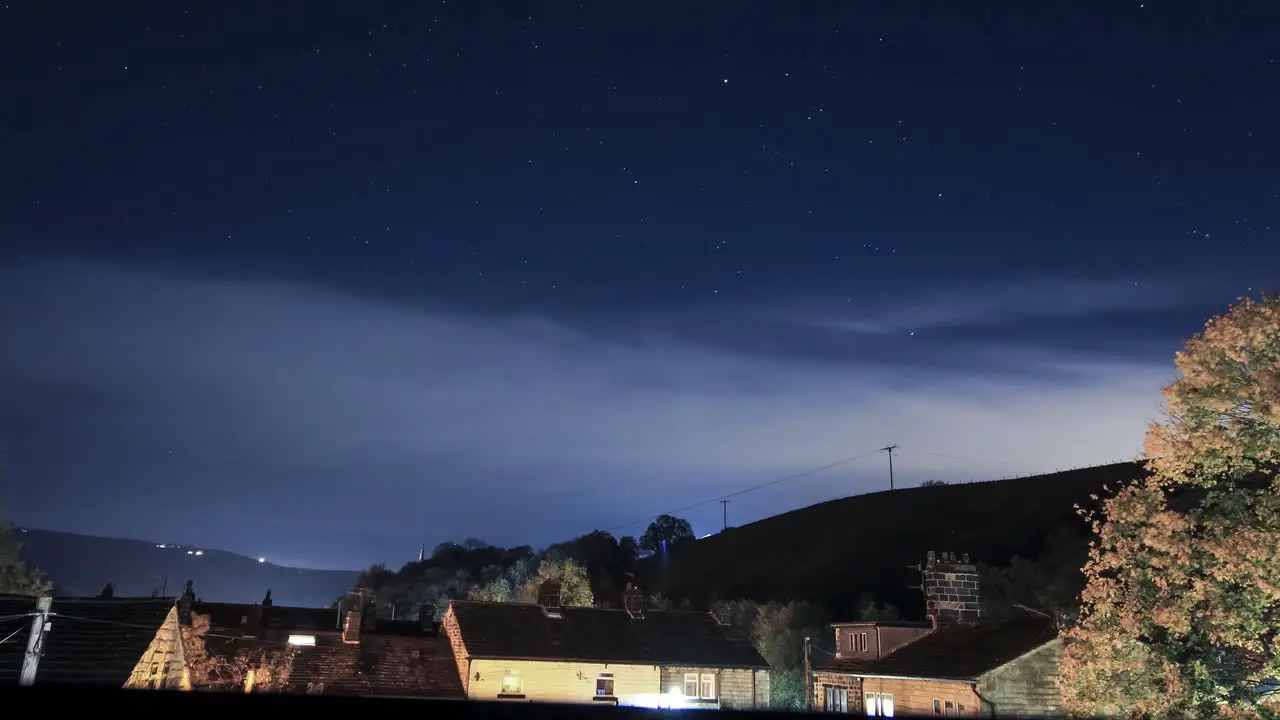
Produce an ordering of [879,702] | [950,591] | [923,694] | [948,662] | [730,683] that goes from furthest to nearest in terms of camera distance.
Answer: [730,683], [950,591], [879,702], [923,694], [948,662]

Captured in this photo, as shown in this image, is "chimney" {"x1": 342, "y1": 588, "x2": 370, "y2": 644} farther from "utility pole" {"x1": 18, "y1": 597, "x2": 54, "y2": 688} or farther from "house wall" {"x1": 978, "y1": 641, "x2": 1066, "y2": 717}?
"house wall" {"x1": 978, "y1": 641, "x2": 1066, "y2": 717}

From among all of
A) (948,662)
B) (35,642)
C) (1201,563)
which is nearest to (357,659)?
(35,642)

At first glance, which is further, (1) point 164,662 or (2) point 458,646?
(2) point 458,646

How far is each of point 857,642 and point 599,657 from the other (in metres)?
13.9

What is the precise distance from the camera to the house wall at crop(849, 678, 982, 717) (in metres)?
34.8

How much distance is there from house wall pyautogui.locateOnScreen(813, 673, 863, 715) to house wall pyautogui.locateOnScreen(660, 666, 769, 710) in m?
3.23

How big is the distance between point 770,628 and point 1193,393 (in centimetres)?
6211

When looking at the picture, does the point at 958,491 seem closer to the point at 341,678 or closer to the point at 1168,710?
Result: the point at 341,678

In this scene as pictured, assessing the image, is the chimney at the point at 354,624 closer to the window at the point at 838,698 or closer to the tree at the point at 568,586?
the window at the point at 838,698

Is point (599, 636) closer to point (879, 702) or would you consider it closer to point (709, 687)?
point (709, 687)

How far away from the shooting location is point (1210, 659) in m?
21.1

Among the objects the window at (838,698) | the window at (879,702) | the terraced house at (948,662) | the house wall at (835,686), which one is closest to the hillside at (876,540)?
the house wall at (835,686)

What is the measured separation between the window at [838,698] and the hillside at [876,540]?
7969 centimetres

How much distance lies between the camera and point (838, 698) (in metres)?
45.4
